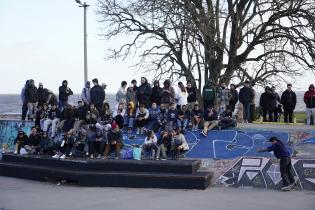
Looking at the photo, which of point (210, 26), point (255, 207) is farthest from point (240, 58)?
point (255, 207)

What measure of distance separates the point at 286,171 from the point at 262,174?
1.03 metres

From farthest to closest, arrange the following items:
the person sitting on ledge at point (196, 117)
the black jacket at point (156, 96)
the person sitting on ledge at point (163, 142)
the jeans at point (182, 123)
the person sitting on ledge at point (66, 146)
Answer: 1. the black jacket at point (156, 96)
2. the person sitting on ledge at point (66, 146)
3. the person sitting on ledge at point (196, 117)
4. the jeans at point (182, 123)
5. the person sitting on ledge at point (163, 142)

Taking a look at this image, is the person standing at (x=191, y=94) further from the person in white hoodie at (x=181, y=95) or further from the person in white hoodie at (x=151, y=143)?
the person in white hoodie at (x=151, y=143)

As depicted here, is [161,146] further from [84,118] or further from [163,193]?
[84,118]

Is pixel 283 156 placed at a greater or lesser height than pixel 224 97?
Result: lesser

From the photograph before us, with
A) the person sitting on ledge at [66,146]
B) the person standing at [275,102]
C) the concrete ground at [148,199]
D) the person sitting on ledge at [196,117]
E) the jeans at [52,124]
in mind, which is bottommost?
the concrete ground at [148,199]

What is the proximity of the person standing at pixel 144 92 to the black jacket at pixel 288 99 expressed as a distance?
5342 mm

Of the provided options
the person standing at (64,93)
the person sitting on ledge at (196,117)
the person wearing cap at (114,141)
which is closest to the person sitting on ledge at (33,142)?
the person standing at (64,93)

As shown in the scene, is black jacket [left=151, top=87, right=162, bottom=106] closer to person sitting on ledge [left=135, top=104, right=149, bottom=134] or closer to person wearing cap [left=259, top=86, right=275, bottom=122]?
person sitting on ledge [left=135, top=104, right=149, bottom=134]

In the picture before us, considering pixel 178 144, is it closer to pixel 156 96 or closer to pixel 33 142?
pixel 156 96

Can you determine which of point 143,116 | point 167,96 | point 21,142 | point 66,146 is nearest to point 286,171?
point 167,96

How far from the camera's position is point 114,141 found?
711 inches

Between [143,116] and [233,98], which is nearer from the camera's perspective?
[143,116]

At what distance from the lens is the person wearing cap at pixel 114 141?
18031mm
